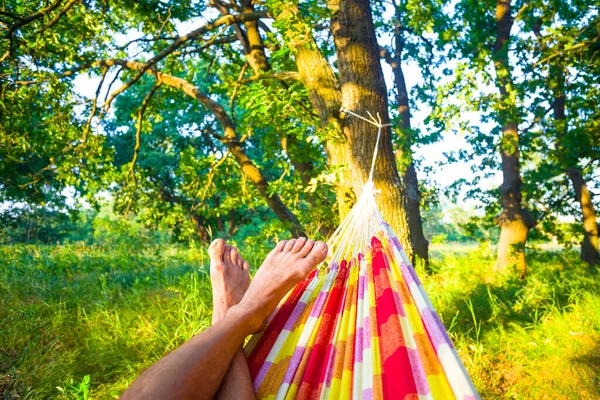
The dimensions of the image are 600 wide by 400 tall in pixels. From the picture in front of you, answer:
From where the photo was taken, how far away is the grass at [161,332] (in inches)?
80.9

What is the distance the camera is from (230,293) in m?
1.60

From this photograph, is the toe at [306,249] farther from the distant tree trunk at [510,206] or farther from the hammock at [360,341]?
the distant tree trunk at [510,206]

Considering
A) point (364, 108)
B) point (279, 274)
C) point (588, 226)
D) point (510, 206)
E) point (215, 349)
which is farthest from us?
point (588, 226)

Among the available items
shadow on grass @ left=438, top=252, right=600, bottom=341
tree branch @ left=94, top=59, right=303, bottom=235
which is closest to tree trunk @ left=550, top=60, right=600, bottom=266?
shadow on grass @ left=438, top=252, right=600, bottom=341

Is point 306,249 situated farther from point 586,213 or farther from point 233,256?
point 586,213

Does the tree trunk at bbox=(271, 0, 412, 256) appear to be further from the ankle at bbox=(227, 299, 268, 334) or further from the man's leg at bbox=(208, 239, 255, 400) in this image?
the ankle at bbox=(227, 299, 268, 334)

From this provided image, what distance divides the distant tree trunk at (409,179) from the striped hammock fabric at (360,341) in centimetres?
295

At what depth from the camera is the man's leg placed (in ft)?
3.53

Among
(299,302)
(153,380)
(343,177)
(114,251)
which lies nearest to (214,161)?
(114,251)

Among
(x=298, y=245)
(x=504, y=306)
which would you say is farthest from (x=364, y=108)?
(x=504, y=306)

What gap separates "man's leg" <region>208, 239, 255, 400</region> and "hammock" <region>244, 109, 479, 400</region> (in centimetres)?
5

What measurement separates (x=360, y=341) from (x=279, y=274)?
42cm

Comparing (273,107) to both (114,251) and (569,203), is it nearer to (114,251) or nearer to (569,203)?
(114,251)

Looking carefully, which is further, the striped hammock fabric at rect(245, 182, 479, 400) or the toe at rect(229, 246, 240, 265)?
the toe at rect(229, 246, 240, 265)
